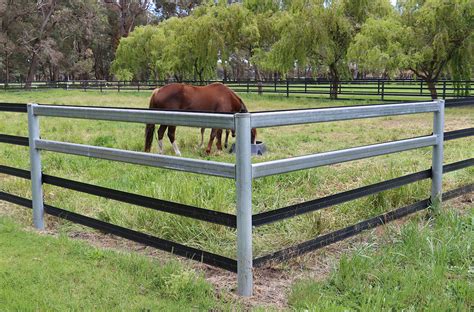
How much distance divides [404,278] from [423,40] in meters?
19.5

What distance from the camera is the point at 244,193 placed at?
2822mm

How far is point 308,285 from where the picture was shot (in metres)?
2.97

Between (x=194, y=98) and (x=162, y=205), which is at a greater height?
(x=194, y=98)

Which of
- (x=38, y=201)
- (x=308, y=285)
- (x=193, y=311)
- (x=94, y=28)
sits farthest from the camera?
(x=94, y=28)

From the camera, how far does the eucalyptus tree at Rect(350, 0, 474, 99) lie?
19.4 m

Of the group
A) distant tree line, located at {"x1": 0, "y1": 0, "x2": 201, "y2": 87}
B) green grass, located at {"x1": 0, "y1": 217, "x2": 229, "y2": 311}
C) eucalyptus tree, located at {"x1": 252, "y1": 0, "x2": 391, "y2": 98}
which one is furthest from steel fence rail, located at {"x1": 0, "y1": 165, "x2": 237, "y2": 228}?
distant tree line, located at {"x1": 0, "y1": 0, "x2": 201, "y2": 87}

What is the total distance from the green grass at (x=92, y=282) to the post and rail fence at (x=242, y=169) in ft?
0.68

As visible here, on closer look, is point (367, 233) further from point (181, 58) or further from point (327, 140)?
point (181, 58)

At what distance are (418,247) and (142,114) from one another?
7.15ft

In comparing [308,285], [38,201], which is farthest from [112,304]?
[38,201]

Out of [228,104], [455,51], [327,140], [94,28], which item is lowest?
[327,140]

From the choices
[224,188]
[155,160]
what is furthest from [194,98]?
[155,160]

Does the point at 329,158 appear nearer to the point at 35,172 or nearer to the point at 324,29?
the point at 35,172

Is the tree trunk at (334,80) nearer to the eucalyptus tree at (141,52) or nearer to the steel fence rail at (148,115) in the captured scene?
the eucalyptus tree at (141,52)
